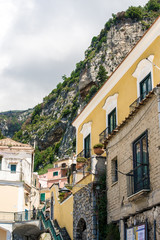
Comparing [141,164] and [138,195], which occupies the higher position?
[141,164]

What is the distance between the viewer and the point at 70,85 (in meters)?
87.5

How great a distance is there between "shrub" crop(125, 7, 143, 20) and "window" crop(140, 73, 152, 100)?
188 feet

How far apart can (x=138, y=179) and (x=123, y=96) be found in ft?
23.3

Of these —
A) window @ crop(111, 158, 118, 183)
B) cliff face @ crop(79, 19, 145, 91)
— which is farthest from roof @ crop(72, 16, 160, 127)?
cliff face @ crop(79, 19, 145, 91)

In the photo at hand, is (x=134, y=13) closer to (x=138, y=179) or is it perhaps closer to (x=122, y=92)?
(x=122, y=92)

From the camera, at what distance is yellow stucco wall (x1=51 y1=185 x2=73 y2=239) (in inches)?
834

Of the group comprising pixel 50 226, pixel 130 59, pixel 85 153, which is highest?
pixel 130 59

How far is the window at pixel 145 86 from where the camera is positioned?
664 inches

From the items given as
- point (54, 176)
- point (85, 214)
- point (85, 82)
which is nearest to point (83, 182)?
point (85, 214)

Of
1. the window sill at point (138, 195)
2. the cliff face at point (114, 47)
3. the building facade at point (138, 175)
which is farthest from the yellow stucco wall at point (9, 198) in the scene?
the cliff face at point (114, 47)

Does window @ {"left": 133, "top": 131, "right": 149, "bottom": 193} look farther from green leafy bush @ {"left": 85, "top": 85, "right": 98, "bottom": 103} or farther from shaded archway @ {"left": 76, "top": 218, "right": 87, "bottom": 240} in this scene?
green leafy bush @ {"left": 85, "top": 85, "right": 98, "bottom": 103}

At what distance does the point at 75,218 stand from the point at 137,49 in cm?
918

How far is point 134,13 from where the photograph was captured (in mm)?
71438

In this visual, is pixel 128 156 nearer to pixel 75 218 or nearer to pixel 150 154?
pixel 150 154
